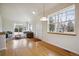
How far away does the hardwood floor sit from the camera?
3.31 m

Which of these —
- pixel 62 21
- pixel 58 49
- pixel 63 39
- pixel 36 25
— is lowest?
pixel 58 49

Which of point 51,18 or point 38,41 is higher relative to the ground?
point 51,18

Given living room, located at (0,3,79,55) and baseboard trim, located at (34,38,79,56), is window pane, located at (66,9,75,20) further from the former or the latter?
baseboard trim, located at (34,38,79,56)

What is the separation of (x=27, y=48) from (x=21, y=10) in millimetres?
1050

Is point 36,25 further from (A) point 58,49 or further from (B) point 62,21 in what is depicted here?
(A) point 58,49

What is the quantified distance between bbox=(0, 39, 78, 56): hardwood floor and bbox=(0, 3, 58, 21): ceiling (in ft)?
2.16

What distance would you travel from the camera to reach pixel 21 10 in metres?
3.46

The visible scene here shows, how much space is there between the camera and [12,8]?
3.37 metres

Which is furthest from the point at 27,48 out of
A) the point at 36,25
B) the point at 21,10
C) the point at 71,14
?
the point at 71,14

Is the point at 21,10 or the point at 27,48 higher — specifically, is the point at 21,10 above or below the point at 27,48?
above

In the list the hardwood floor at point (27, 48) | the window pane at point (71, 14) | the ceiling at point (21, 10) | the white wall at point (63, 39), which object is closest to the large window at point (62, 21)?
the window pane at point (71, 14)

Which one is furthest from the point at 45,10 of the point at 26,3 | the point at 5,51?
the point at 5,51

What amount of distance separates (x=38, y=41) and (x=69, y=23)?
3.36ft

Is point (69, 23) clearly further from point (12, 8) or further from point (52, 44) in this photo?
point (12, 8)
